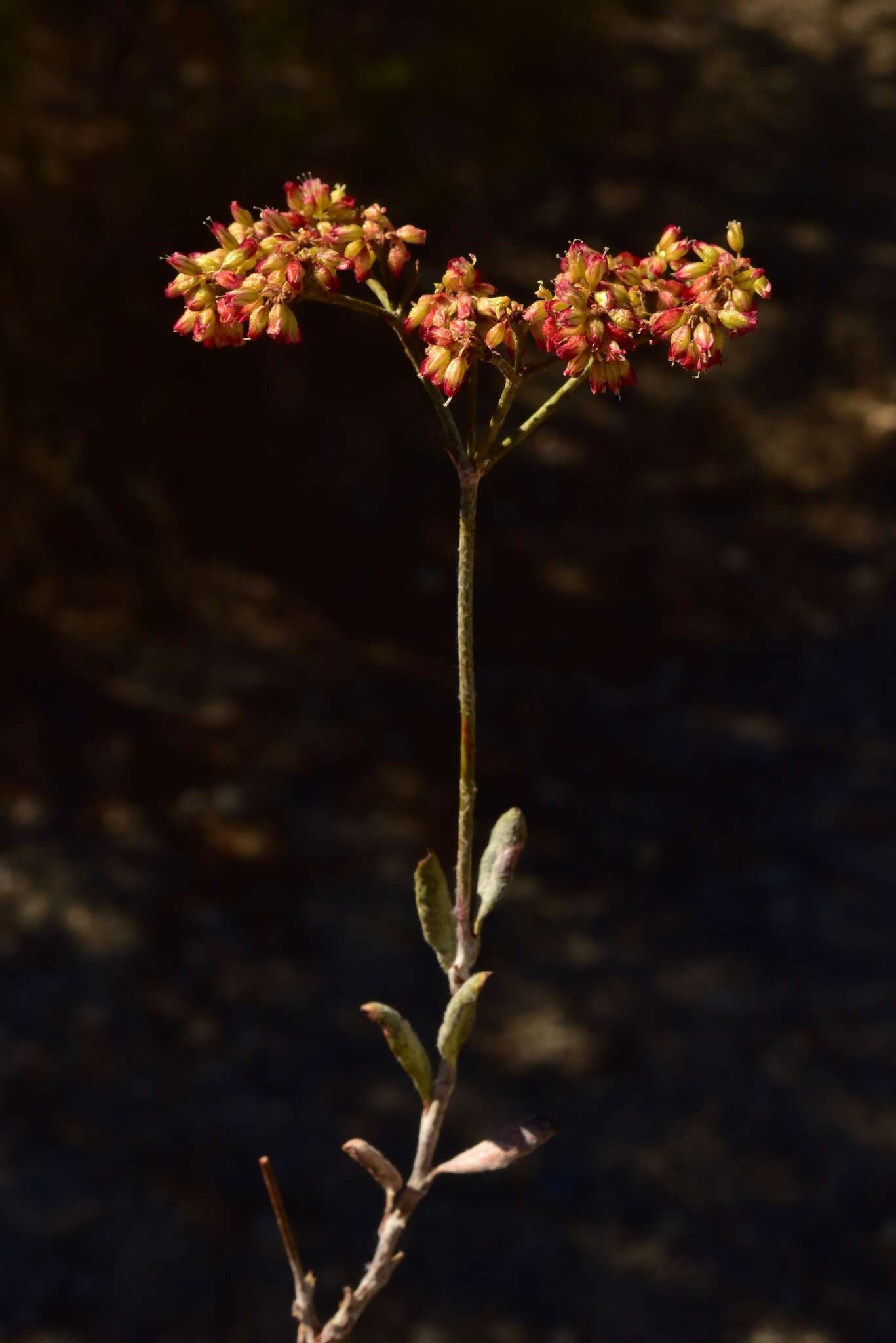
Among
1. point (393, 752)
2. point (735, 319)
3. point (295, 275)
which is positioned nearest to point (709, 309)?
point (735, 319)

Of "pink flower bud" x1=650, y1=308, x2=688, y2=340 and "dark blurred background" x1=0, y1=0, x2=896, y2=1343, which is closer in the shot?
"pink flower bud" x1=650, y1=308, x2=688, y2=340

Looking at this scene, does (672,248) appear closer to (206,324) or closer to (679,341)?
(679,341)

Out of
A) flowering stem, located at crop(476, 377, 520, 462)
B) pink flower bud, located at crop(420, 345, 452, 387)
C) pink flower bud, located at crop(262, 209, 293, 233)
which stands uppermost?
pink flower bud, located at crop(262, 209, 293, 233)

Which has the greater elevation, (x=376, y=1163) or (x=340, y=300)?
(x=340, y=300)

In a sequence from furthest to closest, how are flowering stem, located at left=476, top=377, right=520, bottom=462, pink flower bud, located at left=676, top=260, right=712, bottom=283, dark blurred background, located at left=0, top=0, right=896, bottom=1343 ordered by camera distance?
dark blurred background, located at left=0, top=0, right=896, bottom=1343
pink flower bud, located at left=676, top=260, right=712, bottom=283
flowering stem, located at left=476, top=377, right=520, bottom=462

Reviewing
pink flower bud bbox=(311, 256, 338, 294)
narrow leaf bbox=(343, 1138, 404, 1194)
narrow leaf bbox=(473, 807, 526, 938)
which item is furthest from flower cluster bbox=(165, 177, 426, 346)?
narrow leaf bbox=(343, 1138, 404, 1194)

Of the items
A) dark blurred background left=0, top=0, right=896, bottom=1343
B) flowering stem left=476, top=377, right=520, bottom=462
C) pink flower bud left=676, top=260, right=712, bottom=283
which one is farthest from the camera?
dark blurred background left=0, top=0, right=896, bottom=1343

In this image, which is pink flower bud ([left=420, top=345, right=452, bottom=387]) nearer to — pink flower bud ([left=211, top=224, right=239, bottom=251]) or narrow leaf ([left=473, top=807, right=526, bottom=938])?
pink flower bud ([left=211, top=224, right=239, bottom=251])

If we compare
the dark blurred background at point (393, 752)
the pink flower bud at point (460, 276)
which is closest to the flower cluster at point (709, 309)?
the pink flower bud at point (460, 276)

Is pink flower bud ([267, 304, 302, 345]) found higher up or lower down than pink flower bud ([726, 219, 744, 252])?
lower down
